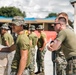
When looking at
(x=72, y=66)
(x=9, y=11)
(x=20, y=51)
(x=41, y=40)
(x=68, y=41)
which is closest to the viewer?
(x=20, y=51)

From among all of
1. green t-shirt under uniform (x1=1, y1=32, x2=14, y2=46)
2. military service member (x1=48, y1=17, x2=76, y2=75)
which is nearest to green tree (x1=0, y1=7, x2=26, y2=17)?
green t-shirt under uniform (x1=1, y1=32, x2=14, y2=46)

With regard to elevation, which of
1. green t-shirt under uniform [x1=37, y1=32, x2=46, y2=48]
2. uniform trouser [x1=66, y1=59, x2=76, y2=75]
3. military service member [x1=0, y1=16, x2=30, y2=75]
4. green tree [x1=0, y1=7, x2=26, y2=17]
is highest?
military service member [x1=0, y1=16, x2=30, y2=75]

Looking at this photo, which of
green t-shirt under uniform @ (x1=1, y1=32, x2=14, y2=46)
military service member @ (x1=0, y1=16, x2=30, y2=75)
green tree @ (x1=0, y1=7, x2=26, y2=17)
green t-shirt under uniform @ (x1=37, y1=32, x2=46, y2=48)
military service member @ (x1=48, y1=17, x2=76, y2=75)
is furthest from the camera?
green tree @ (x1=0, y1=7, x2=26, y2=17)

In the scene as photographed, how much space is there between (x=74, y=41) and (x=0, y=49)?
115cm

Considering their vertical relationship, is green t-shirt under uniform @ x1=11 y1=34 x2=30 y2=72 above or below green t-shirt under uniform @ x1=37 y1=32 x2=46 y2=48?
above

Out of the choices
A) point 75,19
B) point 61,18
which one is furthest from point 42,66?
point 75,19

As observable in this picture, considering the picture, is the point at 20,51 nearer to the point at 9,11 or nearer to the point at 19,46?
the point at 19,46

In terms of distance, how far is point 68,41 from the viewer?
484cm

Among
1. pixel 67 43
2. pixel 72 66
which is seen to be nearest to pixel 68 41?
pixel 67 43

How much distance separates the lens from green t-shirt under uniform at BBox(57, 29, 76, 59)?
4.75 metres

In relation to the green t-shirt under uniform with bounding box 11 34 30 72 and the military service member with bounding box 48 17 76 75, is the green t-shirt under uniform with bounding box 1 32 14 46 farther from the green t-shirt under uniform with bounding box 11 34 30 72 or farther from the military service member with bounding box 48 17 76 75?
the green t-shirt under uniform with bounding box 11 34 30 72

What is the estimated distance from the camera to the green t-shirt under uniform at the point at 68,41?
15.6ft

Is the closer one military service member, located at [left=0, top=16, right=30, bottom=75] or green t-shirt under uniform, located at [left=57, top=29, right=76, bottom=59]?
military service member, located at [left=0, top=16, right=30, bottom=75]

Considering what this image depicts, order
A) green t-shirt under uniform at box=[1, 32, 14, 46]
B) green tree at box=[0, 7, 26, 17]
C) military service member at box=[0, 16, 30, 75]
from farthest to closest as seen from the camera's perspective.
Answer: green tree at box=[0, 7, 26, 17] → green t-shirt under uniform at box=[1, 32, 14, 46] → military service member at box=[0, 16, 30, 75]
